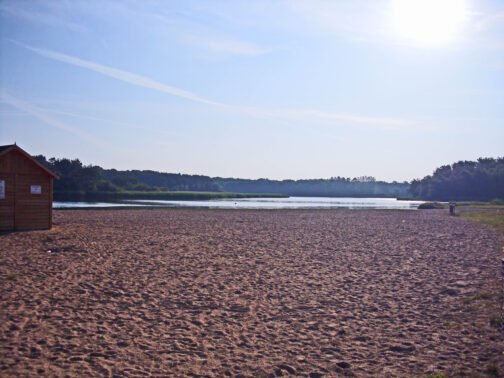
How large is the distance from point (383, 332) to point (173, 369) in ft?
10.6

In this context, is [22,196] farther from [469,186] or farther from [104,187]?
[469,186]

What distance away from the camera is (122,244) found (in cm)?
1544

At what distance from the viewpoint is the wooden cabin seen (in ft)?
55.8

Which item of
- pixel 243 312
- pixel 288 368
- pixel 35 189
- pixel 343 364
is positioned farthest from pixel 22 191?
pixel 343 364

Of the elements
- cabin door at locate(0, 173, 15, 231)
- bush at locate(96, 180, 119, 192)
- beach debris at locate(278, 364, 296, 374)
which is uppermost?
bush at locate(96, 180, 119, 192)

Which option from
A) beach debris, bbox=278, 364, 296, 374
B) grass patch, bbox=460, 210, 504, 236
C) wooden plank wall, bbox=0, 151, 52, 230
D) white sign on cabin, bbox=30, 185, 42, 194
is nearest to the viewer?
beach debris, bbox=278, 364, 296, 374

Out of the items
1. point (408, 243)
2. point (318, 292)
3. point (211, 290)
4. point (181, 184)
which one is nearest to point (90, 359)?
point (211, 290)

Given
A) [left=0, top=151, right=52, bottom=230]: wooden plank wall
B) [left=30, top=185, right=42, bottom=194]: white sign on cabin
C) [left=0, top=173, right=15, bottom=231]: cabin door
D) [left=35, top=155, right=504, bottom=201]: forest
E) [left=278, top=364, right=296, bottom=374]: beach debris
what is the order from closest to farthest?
[left=278, top=364, right=296, bottom=374]: beach debris
[left=0, top=173, right=15, bottom=231]: cabin door
[left=0, top=151, right=52, bottom=230]: wooden plank wall
[left=30, top=185, right=42, bottom=194]: white sign on cabin
[left=35, top=155, right=504, bottom=201]: forest

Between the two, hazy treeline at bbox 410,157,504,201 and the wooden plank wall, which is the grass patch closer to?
the wooden plank wall

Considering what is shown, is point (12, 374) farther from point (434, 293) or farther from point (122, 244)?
point (122, 244)

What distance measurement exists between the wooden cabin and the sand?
3.44m

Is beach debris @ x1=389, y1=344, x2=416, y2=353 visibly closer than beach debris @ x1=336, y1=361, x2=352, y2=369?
No

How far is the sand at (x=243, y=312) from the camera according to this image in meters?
5.25

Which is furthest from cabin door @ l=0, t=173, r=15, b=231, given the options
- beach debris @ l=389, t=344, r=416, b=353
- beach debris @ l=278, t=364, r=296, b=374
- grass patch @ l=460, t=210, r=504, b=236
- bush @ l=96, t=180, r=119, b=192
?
bush @ l=96, t=180, r=119, b=192
